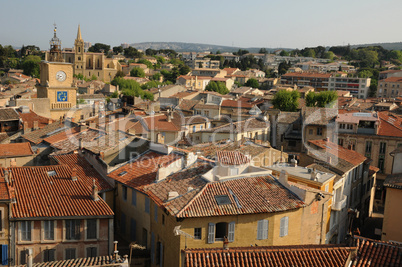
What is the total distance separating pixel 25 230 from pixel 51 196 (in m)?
2.14

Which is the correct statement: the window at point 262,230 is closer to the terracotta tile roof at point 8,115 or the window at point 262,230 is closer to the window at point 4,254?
the window at point 4,254

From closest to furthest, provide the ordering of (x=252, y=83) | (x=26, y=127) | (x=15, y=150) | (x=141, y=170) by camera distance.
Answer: (x=141, y=170) → (x=15, y=150) → (x=26, y=127) → (x=252, y=83)

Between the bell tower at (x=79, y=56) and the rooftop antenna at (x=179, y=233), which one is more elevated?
the bell tower at (x=79, y=56)

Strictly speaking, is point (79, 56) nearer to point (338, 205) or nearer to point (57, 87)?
point (57, 87)

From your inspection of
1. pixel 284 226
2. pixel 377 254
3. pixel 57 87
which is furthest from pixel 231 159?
pixel 57 87

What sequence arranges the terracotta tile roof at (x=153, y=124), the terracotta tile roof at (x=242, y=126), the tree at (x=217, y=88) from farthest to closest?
the tree at (x=217, y=88)
the terracotta tile roof at (x=242, y=126)
the terracotta tile roof at (x=153, y=124)

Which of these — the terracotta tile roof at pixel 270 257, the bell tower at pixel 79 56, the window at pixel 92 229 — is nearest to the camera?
the terracotta tile roof at pixel 270 257

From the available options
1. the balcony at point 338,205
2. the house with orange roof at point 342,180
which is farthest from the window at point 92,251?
the balcony at point 338,205

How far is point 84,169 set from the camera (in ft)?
88.9

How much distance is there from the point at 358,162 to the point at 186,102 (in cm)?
3351

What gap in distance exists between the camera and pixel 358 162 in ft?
106

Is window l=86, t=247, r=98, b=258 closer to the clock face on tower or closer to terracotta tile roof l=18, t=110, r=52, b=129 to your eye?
terracotta tile roof l=18, t=110, r=52, b=129

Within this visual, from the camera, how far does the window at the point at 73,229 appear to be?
2066cm

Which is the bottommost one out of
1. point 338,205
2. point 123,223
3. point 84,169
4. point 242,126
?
point 123,223
